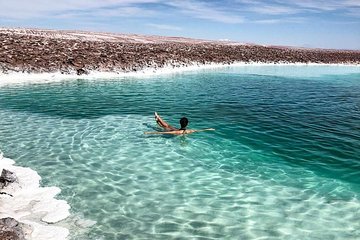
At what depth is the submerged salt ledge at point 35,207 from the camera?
33.6ft

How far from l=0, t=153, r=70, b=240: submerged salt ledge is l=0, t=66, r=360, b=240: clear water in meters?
0.47

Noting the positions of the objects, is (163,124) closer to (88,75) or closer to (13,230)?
(13,230)

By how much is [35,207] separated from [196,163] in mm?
7017

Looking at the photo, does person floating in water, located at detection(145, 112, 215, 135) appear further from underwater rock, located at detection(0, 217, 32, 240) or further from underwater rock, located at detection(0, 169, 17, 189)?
underwater rock, located at detection(0, 217, 32, 240)

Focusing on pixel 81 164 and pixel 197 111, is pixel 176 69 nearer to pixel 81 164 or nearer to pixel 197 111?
pixel 197 111

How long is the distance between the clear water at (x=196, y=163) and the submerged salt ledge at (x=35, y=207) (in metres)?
0.47

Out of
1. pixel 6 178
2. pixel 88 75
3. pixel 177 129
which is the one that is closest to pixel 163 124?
pixel 177 129

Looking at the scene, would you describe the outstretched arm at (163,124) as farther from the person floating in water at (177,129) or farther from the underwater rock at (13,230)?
the underwater rock at (13,230)

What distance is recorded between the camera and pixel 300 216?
11.5 metres

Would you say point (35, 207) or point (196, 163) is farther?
point (196, 163)

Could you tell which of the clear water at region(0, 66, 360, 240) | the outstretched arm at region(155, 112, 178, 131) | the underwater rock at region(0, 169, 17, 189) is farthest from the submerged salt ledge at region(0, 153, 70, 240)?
the outstretched arm at region(155, 112, 178, 131)

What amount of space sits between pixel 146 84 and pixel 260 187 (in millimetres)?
27488

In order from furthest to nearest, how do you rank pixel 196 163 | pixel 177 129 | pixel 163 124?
pixel 163 124, pixel 177 129, pixel 196 163

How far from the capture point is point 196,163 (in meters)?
16.0
